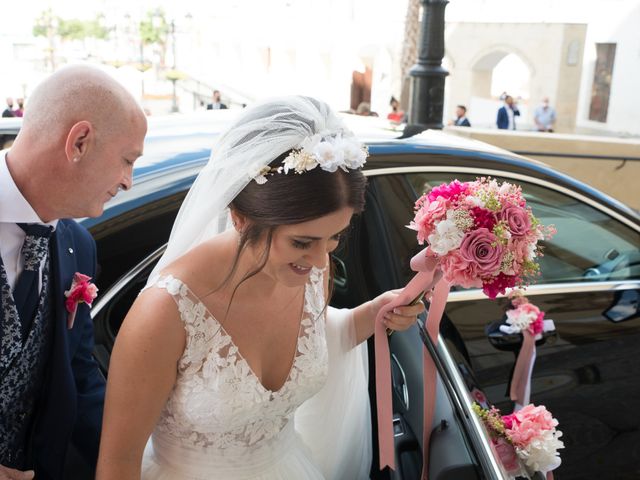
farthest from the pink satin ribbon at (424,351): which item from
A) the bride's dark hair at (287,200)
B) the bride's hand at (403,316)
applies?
the bride's dark hair at (287,200)

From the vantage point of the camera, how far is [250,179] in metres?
1.79

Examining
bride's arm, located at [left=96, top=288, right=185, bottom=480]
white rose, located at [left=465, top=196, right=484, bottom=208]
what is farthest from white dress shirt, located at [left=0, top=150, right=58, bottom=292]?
white rose, located at [left=465, top=196, right=484, bottom=208]

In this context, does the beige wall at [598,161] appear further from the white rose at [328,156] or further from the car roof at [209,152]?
the white rose at [328,156]

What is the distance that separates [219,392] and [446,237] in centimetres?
69

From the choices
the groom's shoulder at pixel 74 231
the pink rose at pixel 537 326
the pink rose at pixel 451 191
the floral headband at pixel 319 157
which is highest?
the floral headband at pixel 319 157

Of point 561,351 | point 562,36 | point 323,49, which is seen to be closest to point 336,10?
point 323,49

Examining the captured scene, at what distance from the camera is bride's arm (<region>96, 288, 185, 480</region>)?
1600 mm

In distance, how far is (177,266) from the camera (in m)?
1.78

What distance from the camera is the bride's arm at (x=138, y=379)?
160 centimetres

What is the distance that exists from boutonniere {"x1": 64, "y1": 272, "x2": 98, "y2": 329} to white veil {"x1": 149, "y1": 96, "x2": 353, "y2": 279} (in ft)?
0.73

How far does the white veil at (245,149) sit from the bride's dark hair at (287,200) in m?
0.04

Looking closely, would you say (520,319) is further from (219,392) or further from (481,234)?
(219,392)

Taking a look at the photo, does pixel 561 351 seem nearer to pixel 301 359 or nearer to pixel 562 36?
pixel 301 359

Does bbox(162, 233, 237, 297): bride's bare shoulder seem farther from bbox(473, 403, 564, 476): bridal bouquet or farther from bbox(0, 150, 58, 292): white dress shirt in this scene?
bbox(473, 403, 564, 476): bridal bouquet
